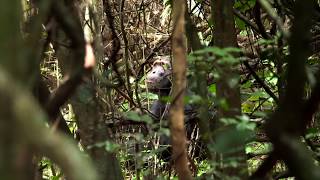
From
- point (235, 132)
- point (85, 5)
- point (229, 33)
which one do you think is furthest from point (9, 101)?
point (85, 5)

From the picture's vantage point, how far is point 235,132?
110cm

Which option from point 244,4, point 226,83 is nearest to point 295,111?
point 226,83

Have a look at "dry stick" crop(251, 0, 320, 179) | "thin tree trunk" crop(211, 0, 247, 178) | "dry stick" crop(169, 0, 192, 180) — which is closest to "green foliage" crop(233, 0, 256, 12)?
"thin tree trunk" crop(211, 0, 247, 178)

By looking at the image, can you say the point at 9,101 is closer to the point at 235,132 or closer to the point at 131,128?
the point at 235,132

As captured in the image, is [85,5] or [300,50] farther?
[85,5]

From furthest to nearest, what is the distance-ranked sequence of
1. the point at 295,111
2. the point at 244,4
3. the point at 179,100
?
the point at 244,4
the point at 179,100
the point at 295,111

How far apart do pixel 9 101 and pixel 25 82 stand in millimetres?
73

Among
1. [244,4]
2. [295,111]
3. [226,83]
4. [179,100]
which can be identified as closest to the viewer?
[295,111]

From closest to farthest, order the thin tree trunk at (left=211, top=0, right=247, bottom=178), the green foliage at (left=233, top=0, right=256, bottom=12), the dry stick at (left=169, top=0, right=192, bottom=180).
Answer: the dry stick at (left=169, top=0, right=192, bottom=180)
the thin tree trunk at (left=211, top=0, right=247, bottom=178)
the green foliage at (left=233, top=0, right=256, bottom=12)

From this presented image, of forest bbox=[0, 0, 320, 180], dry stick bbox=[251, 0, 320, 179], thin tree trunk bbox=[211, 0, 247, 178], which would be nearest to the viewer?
forest bbox=[0, 0, 320, 180]

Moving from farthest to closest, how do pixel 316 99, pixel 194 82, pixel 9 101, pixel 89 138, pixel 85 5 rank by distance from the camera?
pixel 85 5 → pixel 89 138 → pixel 194 82 → pixel 316 99 → pixel 9 101

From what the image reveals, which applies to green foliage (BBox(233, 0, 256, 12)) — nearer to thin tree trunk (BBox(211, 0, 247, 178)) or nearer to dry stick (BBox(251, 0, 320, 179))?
thin tree trunk (BBox(211, 0, 247, 178))

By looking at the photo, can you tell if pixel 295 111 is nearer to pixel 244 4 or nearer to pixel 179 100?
pixel 179 100

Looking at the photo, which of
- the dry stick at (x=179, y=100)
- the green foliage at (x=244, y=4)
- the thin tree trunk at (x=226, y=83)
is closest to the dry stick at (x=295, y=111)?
the dry stick at (x=179, y=100)
